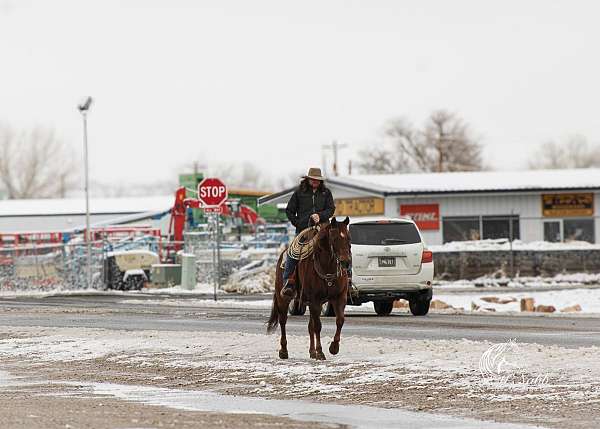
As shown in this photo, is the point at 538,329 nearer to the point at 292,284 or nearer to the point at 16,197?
the point at 292,284

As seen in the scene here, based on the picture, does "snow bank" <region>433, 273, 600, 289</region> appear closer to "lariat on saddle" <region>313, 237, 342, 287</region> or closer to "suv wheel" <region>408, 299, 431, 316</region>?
"suv wheel" <region>408, 299, 431, 316</region>

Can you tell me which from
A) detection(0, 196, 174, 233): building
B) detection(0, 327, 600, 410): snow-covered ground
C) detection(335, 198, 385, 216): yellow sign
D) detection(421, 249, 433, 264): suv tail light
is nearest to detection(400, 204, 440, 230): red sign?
detection(335, 198, 385, 216): yellow sign

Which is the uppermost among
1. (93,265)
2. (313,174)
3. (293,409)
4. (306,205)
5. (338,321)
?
(313,174)

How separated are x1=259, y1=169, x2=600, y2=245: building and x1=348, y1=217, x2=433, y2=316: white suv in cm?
2723

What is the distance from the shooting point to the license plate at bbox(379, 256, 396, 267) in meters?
25.7

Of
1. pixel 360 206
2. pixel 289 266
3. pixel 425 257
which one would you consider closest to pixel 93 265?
pixel 360 206

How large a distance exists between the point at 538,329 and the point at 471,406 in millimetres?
9854

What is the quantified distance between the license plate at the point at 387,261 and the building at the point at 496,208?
90.3 feet

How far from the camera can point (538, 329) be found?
21.4 metres

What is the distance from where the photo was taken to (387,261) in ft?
84.4

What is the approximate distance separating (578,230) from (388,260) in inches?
1148

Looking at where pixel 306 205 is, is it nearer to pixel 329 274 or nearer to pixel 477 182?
pixel 329 274

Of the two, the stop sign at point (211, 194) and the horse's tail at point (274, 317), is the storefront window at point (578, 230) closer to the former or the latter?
the stop sign at point (211, 194)

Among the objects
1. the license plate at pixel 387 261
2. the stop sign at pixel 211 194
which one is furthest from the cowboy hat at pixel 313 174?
the stop sign at pixel 211 194
